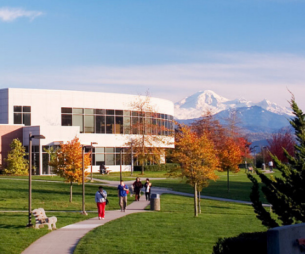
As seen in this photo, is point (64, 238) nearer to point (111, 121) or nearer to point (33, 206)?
point (33, 206)

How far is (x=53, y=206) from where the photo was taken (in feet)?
104

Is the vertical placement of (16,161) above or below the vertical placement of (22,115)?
below

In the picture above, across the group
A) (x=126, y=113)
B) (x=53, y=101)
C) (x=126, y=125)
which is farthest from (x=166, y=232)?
(x=126, y=113)

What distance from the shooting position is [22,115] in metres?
66.8

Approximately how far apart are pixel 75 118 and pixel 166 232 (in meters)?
51.9

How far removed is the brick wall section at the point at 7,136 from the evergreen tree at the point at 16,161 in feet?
8.62

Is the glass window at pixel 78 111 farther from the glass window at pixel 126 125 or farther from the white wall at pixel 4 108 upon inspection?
the white wall at pixel 4 108

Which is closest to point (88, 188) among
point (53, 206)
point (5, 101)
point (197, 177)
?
point (53, 206)

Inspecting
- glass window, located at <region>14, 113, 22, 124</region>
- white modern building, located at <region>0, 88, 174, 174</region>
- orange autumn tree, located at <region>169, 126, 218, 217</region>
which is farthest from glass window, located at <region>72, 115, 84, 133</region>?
orange autumn tree, located at <region>169, 126, 218, 217</region>

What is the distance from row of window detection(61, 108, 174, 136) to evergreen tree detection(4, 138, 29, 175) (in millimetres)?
12311

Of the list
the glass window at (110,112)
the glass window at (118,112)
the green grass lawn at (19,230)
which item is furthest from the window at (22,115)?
the green grass lawn at (19,230)

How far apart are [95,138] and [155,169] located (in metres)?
10.0

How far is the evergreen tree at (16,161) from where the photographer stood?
5703 centimetres

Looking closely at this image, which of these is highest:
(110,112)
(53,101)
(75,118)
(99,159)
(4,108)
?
(53,101)
